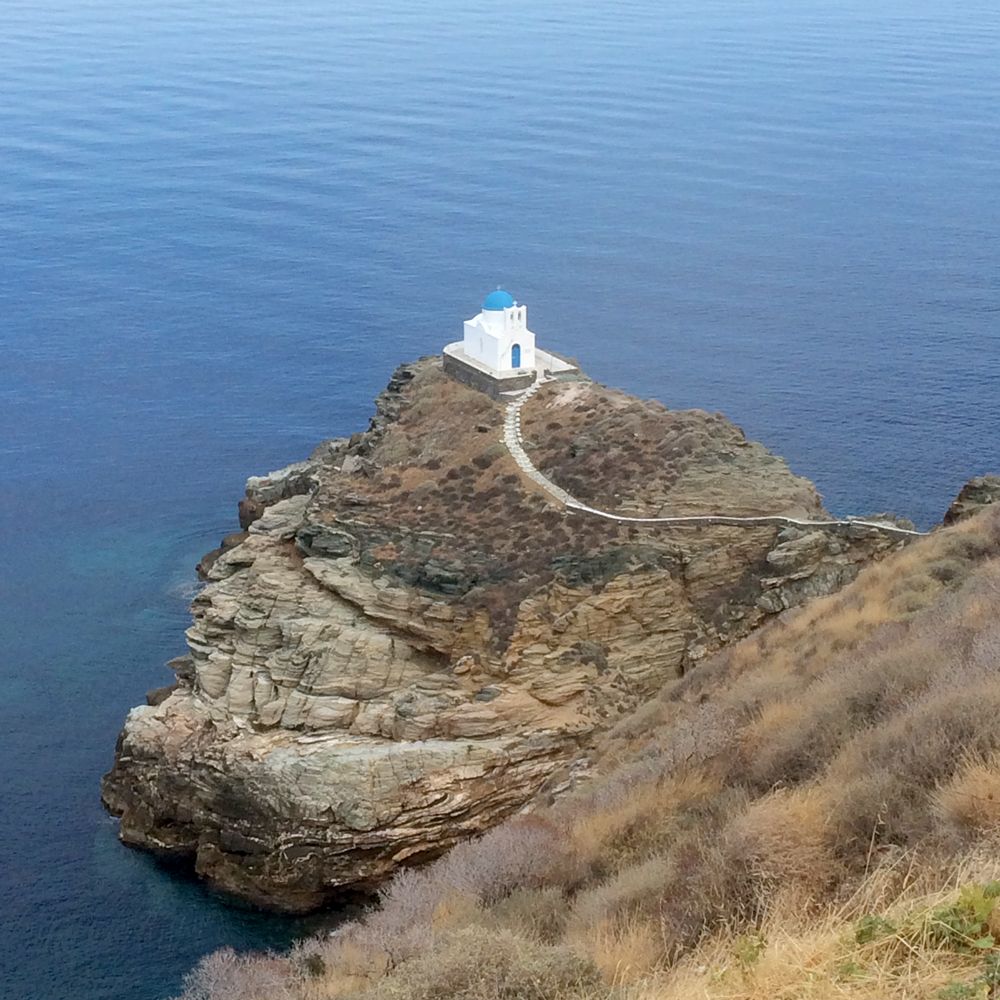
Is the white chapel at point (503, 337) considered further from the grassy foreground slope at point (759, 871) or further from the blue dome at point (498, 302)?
the grassy foreground slope at point (759, 871)

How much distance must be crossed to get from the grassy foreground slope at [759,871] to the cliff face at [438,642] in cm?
1441

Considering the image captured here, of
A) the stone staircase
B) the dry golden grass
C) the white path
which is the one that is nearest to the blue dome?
the stone staircase

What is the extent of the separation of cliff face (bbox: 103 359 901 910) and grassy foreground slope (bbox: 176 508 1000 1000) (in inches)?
567

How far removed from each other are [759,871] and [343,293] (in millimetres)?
71028

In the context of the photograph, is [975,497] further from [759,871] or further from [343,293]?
[343,293]

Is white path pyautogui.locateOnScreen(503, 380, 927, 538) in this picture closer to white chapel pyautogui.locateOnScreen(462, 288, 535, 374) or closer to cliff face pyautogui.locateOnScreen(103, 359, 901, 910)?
cliff face pyautogui.locateOnScreen(103, 359, 901, 910)

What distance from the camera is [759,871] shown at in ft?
43.2

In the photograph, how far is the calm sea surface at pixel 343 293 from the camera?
43.6 m

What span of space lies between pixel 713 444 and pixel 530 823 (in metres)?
24.5

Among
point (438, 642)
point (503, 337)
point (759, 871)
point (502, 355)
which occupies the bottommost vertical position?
point (438, 642)

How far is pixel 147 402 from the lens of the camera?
224 feet

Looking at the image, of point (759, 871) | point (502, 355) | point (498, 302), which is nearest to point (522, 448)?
point (502, 355)

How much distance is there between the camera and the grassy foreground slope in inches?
435

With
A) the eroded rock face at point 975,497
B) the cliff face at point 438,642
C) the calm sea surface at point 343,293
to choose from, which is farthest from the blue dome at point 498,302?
the eroded rock face at point 975,497
